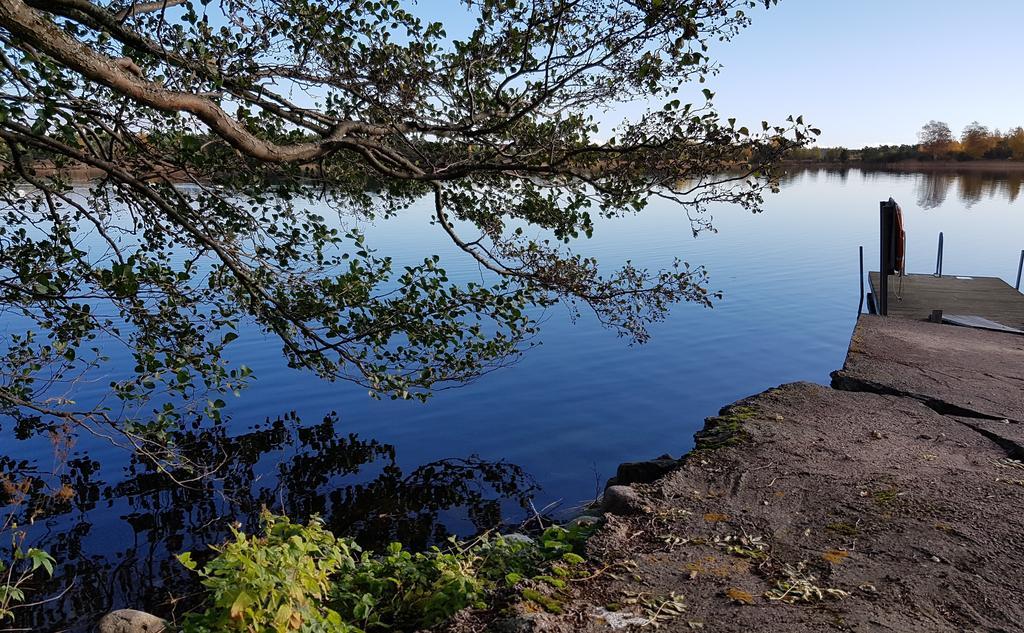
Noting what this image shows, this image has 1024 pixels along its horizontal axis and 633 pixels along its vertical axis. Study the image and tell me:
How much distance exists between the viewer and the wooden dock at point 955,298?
17.3 meters

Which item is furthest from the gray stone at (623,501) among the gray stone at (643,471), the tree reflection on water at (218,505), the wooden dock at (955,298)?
the wooden dock at (955,298)

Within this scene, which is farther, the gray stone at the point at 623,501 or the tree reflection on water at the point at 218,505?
the tree reflection on water at the point at 218,505

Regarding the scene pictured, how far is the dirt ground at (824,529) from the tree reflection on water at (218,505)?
373cm

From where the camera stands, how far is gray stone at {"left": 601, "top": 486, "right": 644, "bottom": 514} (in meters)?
5.80

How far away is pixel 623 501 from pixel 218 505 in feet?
20.0

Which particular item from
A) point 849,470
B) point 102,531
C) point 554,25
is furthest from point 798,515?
point 102,531

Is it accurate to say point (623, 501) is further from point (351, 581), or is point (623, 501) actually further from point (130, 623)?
point (130, 623)

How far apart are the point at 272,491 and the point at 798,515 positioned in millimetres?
7135

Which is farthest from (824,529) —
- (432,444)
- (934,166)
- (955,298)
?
(934,166)

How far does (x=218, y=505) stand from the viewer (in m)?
9.48

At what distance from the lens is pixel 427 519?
30.2 feet

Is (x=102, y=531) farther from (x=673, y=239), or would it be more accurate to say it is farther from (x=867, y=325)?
(x=673, y=239)

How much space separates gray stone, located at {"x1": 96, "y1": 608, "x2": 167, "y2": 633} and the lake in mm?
1591

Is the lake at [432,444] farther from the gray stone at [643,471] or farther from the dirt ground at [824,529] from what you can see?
the dirt ground at [824,529]
